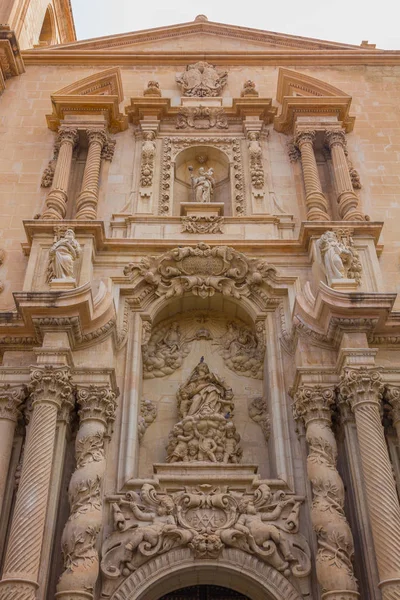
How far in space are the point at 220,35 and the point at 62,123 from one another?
5638 millimetres

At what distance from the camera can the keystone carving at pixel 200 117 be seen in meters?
15.2

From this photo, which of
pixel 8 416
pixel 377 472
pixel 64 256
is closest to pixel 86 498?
pixel 8 416

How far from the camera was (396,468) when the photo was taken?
33.0ft

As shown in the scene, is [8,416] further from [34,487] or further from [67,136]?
[67,136]

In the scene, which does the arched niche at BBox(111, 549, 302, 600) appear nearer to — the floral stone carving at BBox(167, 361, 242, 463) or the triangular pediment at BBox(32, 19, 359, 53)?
the floral stone carving at BBox(167, 361, 242, 463)

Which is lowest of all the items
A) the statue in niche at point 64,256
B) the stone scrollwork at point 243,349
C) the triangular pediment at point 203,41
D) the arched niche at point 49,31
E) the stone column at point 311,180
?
the stone scrollwork at point 243,349

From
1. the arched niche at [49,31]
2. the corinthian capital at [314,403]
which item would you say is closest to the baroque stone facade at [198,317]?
the corinthian capital at [314,403]

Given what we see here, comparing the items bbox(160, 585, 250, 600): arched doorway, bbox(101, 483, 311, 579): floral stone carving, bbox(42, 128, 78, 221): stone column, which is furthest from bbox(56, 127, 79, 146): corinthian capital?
bbox(160, 585, 250, 600): arched doorway

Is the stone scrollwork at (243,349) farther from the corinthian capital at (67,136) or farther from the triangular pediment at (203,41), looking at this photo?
the triangular pediment at (203,41)

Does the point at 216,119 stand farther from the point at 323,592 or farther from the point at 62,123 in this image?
the point at 323,592

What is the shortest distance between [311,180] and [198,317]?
148 inches

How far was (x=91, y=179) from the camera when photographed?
13.7 metres

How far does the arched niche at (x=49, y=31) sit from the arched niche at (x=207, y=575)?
19.0 metres

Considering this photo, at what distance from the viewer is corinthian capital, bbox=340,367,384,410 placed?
984 centimetres
